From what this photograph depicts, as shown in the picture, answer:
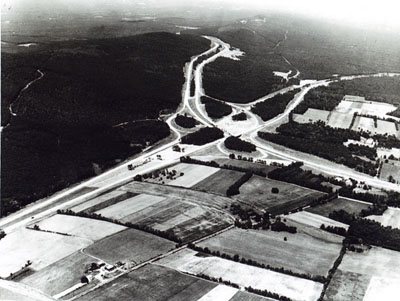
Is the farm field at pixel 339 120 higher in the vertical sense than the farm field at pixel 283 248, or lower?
higher

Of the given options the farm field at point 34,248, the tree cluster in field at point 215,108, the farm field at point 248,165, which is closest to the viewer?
the farm field at point 34,248

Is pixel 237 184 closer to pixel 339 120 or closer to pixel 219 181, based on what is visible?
pixel 219 181

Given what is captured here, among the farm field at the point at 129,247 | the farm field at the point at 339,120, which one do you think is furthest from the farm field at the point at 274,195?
the farm field at the point at 339,120

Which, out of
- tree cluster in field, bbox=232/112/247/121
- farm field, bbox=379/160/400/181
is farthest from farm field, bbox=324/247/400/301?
tree cluster in field, bbox=232/112/247/121

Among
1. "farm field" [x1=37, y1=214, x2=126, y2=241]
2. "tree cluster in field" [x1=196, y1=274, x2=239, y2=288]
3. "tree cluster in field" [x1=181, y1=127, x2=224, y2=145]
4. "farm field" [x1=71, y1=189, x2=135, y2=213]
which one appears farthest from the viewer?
"tree cluster in field" [x1=181, y1=127, x2=224, y2=145]

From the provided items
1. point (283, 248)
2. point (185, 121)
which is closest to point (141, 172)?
point (185, 121)

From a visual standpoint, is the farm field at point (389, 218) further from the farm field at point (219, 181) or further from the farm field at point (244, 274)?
the farm field at point (219, 181)

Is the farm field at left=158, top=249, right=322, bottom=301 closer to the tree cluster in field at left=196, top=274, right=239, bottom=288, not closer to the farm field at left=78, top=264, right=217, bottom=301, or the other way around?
the tree cluster in field at left=196, top=274, right=239, bottom=288
